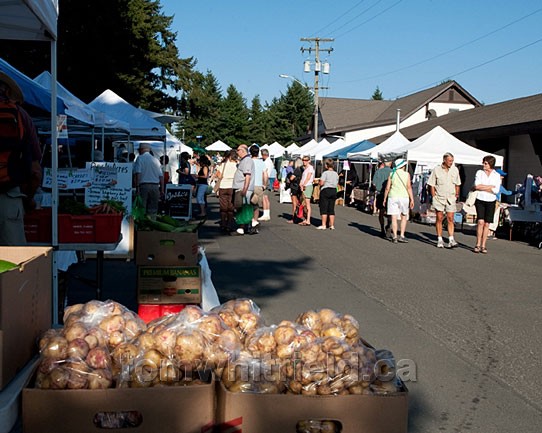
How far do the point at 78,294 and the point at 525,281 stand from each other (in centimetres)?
693

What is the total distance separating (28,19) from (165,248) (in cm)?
255

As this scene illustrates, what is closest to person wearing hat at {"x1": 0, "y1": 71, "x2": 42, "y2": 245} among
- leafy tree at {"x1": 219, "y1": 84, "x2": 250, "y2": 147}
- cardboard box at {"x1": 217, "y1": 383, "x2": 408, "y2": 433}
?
cardboard box at {"x1": 217, "y1": 383, "x2": 408, "y2": 433}

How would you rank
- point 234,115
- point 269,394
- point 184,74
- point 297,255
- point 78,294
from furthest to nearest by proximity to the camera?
1. point 234,115
2. point 184,74
3. point 297,255
4. point 78,294
5. point 269,394

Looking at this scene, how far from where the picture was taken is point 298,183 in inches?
763

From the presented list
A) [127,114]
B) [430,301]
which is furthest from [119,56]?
[430,301]

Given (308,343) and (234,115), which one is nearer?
(308,343)

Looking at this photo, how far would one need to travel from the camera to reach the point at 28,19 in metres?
4.17

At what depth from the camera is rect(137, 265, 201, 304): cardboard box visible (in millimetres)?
6129

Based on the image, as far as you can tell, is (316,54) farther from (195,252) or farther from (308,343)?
(308,343)

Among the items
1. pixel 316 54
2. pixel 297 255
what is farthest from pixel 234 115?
pixel 297 255

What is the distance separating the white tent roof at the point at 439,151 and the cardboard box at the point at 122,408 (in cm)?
1921

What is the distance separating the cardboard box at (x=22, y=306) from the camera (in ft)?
8.56

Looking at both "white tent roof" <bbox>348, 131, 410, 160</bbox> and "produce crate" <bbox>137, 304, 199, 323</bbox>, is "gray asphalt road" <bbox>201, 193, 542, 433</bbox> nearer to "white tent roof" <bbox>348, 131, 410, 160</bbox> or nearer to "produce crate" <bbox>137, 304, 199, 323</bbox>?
"produce crate" <bbox>137, 304, 199, 323</bbox>

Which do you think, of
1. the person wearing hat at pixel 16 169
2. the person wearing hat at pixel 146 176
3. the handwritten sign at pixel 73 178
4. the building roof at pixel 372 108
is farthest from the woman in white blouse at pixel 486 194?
the building roof at pixel 372 108
